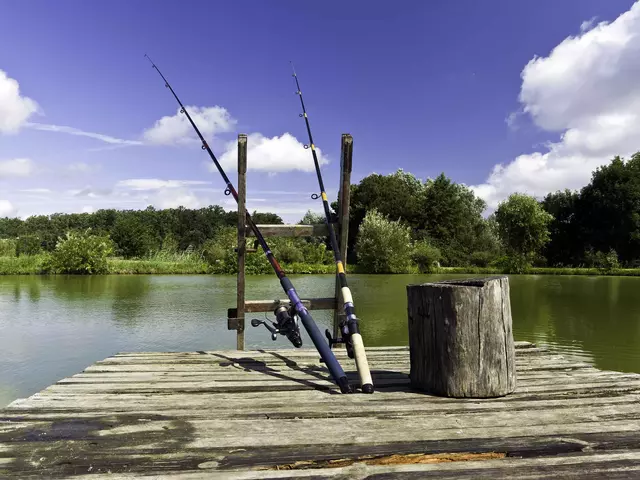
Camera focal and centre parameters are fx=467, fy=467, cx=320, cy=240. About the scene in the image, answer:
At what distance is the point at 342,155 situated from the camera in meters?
4.40

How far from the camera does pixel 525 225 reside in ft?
96.1

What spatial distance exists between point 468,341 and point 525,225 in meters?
29.3

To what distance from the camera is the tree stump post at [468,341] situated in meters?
2.62

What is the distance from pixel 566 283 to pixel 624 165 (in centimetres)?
1762

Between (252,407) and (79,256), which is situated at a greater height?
(79,256)

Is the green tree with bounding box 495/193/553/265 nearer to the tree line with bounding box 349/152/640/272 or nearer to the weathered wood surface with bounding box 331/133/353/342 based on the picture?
the tree line with bounding box 349/152/640/272

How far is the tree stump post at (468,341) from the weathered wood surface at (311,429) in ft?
0.30

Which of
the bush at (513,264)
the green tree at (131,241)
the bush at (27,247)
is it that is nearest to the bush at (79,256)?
the bush at (27,247)

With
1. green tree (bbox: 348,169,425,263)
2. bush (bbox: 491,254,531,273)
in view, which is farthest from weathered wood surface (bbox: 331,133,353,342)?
green tree (bbox: 348,169,425,263)

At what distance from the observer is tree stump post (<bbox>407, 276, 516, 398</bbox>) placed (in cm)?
262

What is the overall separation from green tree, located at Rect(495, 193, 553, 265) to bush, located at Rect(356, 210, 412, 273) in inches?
331

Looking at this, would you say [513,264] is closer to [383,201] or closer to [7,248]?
[383,201]

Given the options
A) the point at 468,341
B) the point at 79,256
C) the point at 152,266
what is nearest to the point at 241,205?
the point at 468,341

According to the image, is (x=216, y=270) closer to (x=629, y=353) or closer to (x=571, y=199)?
(x=629, y=353)
